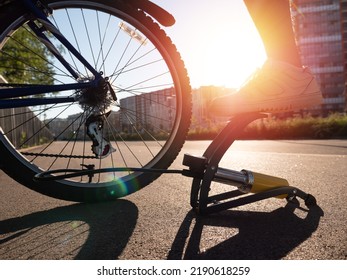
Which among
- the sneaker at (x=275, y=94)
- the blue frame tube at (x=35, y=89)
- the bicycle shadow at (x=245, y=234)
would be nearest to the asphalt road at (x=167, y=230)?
the bicycle shadow at (x=245, y=234)

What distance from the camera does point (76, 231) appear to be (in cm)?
142

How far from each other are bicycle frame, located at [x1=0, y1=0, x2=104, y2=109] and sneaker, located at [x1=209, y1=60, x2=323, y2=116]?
2.60ft

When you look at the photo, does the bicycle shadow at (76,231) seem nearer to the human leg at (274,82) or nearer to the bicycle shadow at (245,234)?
the bicycle shadow at (245,234)

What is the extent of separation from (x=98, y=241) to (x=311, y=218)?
0.98 m

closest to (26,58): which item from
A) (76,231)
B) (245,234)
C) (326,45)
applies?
(76,231)

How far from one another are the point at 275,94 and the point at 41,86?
52.8 inches

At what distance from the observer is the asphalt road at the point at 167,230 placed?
1155mm

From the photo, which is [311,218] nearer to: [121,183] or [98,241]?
[98,241]

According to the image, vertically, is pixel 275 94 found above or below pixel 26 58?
below

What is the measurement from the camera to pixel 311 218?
1.53 m

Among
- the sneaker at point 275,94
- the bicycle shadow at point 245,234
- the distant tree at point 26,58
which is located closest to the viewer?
the bicycle shadow at point 245,234

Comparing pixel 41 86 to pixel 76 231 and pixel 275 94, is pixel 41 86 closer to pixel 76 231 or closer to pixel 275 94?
pixel 76 231

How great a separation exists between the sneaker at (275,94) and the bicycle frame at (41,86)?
792 millimetres
